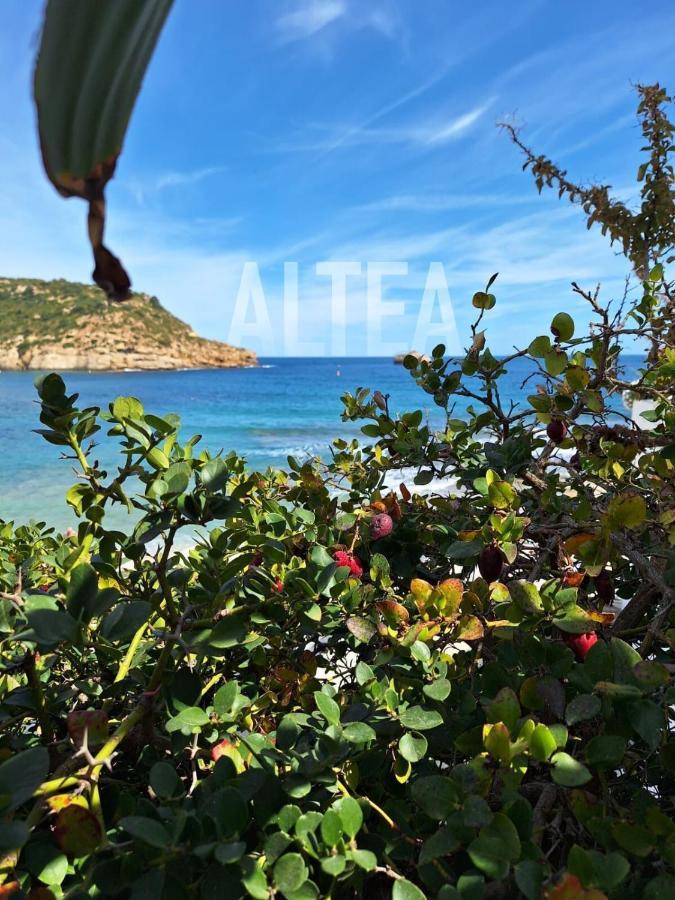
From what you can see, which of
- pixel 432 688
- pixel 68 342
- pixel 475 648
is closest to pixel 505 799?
pixel 432 688

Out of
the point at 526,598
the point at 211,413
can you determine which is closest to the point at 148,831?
the point at 526,598

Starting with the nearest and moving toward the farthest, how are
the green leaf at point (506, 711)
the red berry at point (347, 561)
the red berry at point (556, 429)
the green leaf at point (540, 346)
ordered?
the green leaf at point (506, 711), the red berry at point (347, 561), the green leaf at point (540, 346), the red berry at point (556, 429)

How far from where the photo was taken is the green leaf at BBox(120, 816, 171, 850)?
541 mm

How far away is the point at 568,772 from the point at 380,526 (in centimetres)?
62

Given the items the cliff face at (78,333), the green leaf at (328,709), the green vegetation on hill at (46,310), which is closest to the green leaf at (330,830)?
the green leaf at (328,709)

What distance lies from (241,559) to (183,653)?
14 cm

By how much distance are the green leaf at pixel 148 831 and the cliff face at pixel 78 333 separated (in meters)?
44.0

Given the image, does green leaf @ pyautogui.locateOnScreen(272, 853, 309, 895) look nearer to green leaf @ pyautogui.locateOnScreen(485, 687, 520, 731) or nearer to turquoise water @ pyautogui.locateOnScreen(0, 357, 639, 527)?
green leaf @ pyautogui.locateOnScreen(485, 687, 520, 731)

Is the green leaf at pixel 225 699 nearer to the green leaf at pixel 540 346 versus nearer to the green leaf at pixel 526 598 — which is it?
the green leaf at pixel 526 598

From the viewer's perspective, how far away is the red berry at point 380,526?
117 centimetres

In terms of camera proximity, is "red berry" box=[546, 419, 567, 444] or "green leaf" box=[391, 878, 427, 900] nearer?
"green leaf" box=[391, 878, 427, 900]

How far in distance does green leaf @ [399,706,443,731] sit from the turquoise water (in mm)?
622

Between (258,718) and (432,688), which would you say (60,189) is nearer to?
(432,688)

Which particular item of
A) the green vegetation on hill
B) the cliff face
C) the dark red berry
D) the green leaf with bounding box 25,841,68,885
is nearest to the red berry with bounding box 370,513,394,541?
the dark red berry
